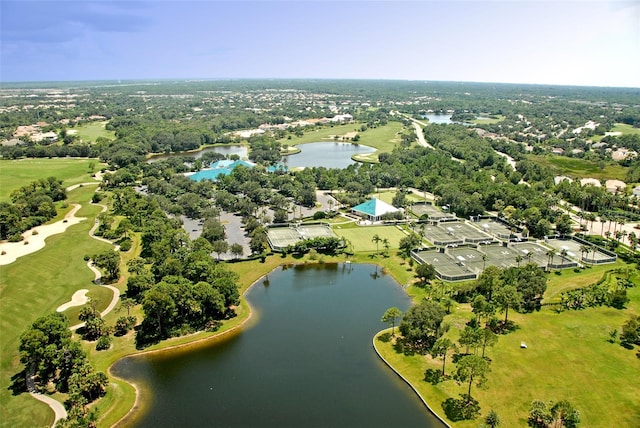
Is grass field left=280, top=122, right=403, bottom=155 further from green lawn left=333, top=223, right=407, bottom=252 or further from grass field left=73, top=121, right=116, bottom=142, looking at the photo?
green lawn left=333, top=223, right=407, bottom=252

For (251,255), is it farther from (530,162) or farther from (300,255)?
(530,162)

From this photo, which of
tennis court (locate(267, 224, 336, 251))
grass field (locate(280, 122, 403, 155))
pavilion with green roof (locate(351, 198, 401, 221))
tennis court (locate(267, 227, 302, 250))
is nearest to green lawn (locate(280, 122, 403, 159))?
grass field (locate(280, 122, 403, 155))

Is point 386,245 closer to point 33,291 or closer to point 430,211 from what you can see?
point 430,211

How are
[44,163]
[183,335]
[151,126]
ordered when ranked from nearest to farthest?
[183,335] < [44,163] < [151,126]

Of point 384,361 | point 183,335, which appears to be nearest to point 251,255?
point 183,335

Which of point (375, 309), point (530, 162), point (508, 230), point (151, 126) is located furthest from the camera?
point (151, 126)

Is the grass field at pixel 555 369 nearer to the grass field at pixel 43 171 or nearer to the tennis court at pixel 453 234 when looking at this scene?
the tennis court at pixel 453 234

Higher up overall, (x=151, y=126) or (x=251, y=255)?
(x=151, y=126)
